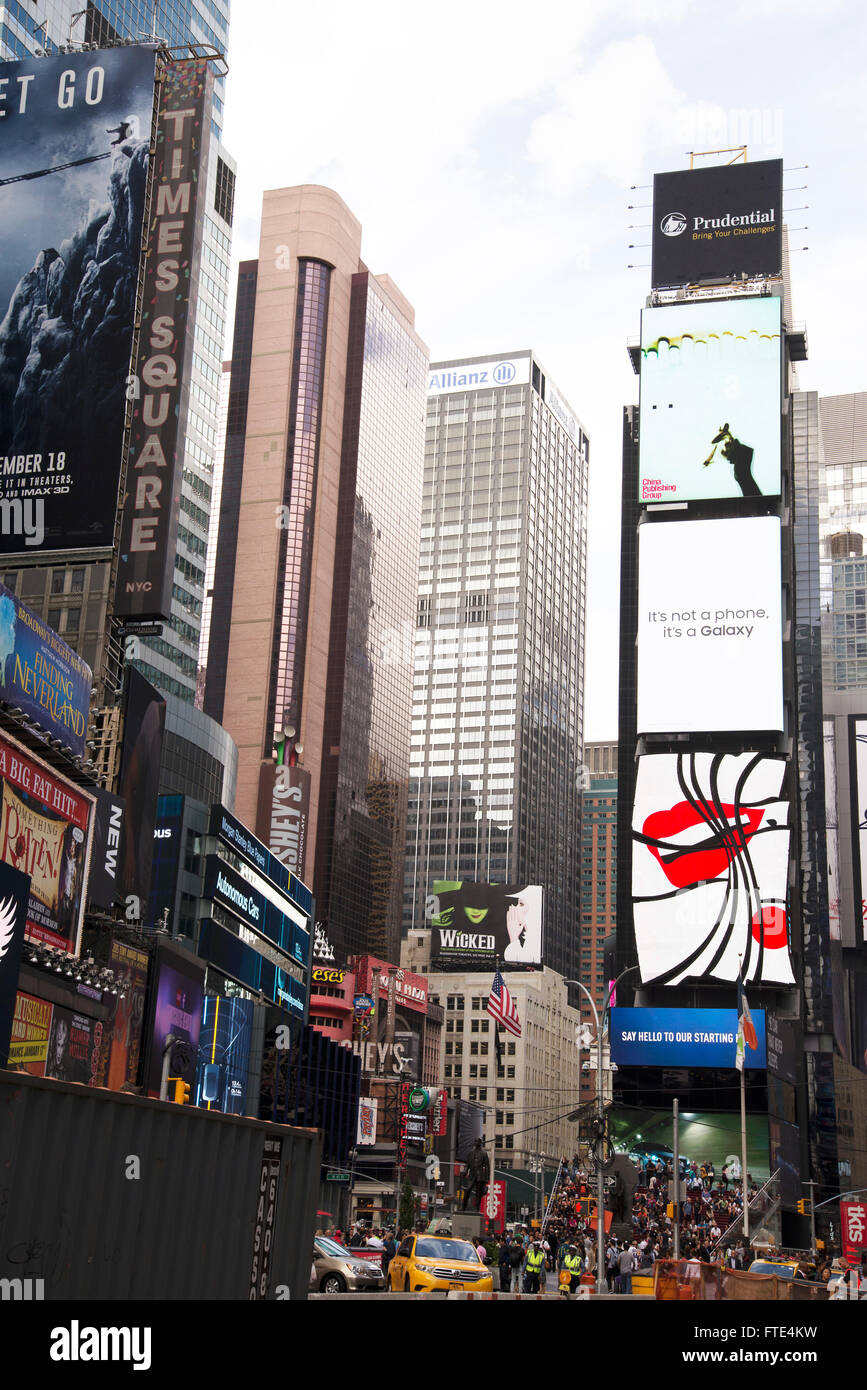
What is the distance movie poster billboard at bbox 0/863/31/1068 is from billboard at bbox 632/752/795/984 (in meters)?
71.6

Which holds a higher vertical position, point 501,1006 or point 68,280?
point 68,280

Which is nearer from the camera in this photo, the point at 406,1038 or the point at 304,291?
the point at 406,1038

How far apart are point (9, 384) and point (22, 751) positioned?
67.8 feet

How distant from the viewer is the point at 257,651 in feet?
611

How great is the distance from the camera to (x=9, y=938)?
30.4m

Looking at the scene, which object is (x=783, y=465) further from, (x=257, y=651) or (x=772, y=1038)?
(x=257, y=651)

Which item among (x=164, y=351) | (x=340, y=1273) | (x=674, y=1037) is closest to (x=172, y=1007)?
(x=164, y=351)

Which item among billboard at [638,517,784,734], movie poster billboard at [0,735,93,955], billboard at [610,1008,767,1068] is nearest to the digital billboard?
billboard at [638,517,784,734]

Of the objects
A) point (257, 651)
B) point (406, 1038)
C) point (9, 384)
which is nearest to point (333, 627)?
point (257, 651)

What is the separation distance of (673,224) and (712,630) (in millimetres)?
37544

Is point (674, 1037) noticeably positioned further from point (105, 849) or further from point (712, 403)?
point (105, 849)

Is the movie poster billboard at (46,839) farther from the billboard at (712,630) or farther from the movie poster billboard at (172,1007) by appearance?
the billboard at (712,630)

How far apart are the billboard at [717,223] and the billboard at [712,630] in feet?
81.0

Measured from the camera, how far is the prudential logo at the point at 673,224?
393 feet
